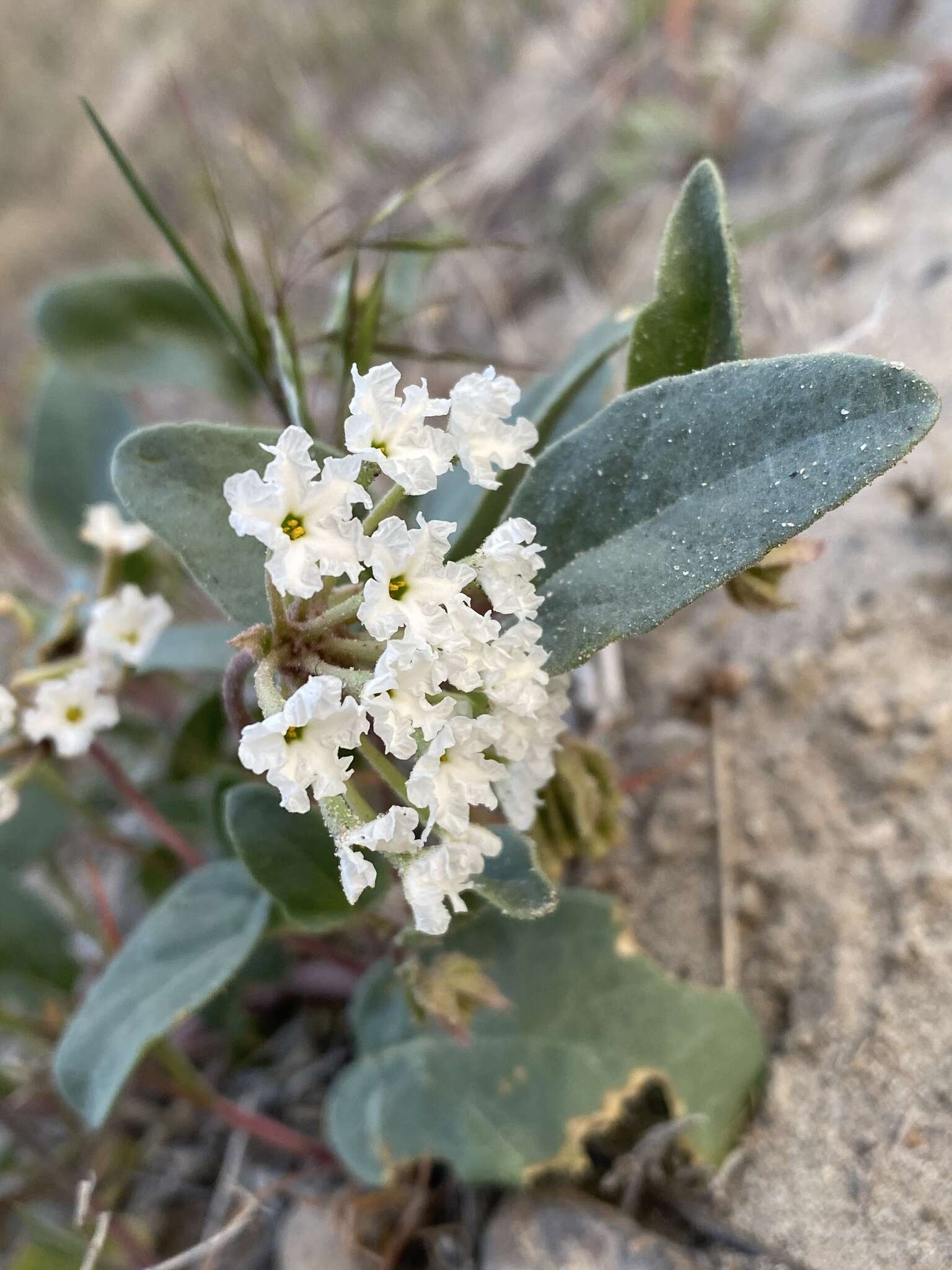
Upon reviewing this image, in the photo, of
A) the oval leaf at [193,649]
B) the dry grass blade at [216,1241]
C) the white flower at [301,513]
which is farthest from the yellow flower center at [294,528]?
the dry grass blade at [216,1241]

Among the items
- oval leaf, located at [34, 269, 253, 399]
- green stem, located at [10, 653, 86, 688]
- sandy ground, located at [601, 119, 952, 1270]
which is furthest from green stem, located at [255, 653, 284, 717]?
oval leaf, located at [34, 269, 253, 399]

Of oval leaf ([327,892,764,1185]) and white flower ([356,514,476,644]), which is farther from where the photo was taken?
oval leaf ([327,892,764,1185])

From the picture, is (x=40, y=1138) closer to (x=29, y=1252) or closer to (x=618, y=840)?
(x=29, y=1252)

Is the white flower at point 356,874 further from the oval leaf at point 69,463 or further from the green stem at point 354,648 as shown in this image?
the oval leaf at point 69,463

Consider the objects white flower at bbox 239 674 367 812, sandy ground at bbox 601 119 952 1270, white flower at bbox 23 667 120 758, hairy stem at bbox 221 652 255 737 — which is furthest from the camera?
white flower at bbox 23 667 120 758

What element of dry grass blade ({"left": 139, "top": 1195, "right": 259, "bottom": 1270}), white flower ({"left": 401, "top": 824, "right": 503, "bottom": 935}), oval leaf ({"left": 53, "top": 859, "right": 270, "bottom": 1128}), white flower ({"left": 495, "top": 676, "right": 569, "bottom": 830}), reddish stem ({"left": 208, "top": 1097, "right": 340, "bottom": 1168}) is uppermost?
white flower ({"left": 401, "top": 824, "right": 503, "bottom": 935})

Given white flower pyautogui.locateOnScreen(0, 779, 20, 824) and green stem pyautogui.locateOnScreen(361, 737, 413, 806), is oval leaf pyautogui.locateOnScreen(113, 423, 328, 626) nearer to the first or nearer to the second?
green stem pyautogui.locateOnScreen(361, 737, 413, 806)
